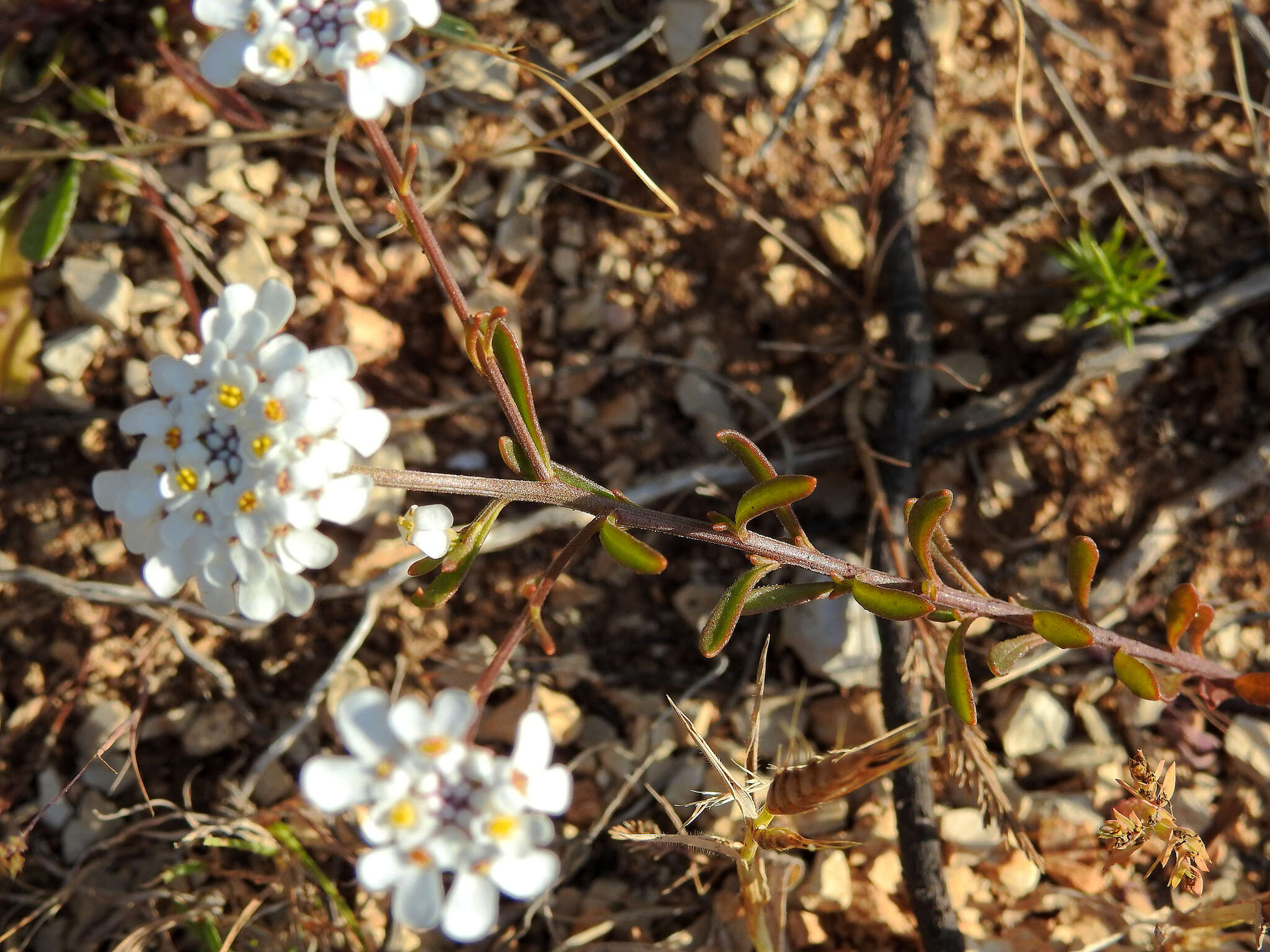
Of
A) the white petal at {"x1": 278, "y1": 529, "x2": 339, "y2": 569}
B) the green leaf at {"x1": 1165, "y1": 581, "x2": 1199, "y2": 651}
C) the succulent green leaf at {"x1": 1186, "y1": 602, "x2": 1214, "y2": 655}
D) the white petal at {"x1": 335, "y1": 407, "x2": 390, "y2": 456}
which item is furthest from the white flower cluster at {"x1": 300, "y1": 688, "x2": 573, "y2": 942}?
the succulent green leaf at {"x1": 1186, "y1": 602, "x2": 1214, "y2": 655}

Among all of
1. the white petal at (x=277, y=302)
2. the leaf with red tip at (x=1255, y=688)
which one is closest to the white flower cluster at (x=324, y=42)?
the white petal at (x=277, y=302)

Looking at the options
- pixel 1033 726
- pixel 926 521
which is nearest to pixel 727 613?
pixel 926 521

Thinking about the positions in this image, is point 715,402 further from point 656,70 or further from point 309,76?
point 309,76

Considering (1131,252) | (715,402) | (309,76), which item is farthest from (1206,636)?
(309,76)

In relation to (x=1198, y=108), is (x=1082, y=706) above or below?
below

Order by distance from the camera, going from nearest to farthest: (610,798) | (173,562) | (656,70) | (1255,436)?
(173,562) → (610,798) → (1255,436) → (656,70)

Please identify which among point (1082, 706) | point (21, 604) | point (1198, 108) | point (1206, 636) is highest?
point (1198, 108)

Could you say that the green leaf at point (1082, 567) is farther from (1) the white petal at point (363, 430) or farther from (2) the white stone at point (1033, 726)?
(1) the white petal at point (363, 430)
